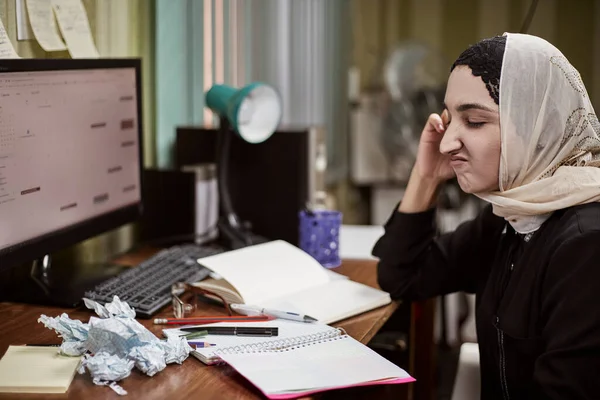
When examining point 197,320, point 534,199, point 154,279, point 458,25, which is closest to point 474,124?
point 534,199

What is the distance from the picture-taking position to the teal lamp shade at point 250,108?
1.86 meters

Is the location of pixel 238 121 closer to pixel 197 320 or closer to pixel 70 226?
pixel 70 226

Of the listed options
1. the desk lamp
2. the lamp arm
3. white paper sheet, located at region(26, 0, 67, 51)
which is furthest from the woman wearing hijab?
white paper sheet, located at region(26, 0, 67, 51)

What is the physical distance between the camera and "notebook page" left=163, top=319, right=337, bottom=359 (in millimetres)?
1240

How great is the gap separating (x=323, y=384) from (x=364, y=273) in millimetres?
701

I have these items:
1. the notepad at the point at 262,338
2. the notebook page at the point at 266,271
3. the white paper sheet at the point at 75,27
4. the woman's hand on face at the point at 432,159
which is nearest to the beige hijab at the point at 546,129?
the woman's hand on face at the point at 432,159

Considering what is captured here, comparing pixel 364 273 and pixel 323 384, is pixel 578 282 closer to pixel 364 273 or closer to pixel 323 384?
pixel 323 384

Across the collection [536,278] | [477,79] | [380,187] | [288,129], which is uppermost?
[477,79]

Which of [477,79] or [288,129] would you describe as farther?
[288,129]

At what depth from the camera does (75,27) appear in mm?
1774

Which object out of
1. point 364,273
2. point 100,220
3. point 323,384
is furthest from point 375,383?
point 100,220

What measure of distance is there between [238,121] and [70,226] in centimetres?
49

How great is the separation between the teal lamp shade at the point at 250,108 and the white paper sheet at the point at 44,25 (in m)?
0.39

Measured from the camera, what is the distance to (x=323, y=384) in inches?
43.1
